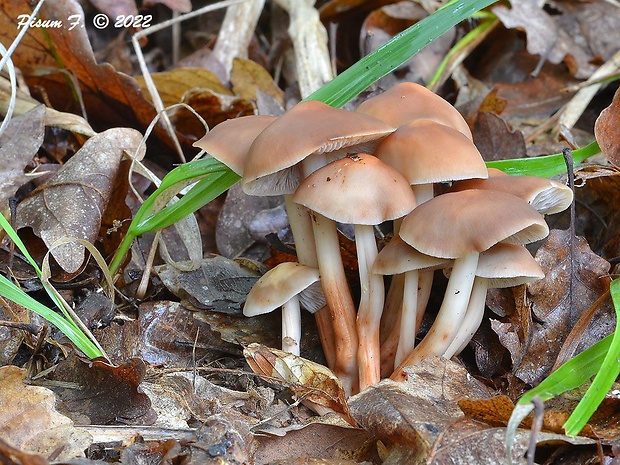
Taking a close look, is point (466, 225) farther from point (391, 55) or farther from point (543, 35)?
point (543, 35)

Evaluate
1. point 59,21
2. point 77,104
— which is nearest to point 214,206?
point 77,104

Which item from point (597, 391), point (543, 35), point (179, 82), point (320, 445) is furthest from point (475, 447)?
point (543, 35)

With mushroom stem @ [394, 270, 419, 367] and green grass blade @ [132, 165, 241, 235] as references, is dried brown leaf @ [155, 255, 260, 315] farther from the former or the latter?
mushroom stem @ [394, 270, 419, 367]

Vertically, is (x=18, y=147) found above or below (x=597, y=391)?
above

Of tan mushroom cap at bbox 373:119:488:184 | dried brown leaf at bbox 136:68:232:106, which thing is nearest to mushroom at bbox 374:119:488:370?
tan mushroom cap at bbox 373:119:488:184

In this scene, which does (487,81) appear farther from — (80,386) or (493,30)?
(80,386)
